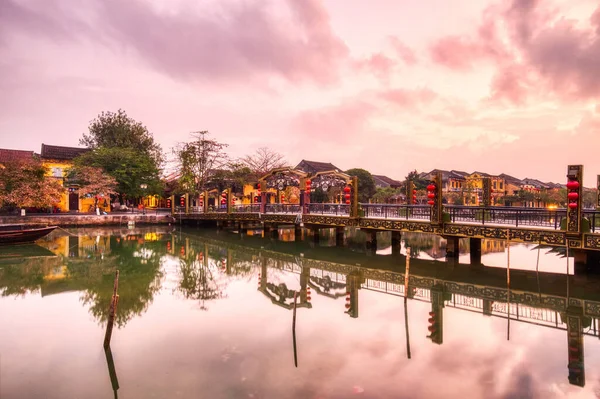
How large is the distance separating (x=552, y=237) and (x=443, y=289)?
404cm

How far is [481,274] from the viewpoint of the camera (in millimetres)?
14320

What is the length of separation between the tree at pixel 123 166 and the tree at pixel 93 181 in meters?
0.88

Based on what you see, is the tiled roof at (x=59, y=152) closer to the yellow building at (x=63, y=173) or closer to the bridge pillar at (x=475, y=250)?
the yellow building at (x=63, y=173)

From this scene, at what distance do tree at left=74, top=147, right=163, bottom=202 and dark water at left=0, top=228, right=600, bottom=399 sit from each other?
20015mm

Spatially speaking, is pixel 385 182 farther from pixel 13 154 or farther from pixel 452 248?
pixel 13 154

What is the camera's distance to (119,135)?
41688 mm

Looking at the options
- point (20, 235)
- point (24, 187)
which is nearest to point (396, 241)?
point (20, 235)

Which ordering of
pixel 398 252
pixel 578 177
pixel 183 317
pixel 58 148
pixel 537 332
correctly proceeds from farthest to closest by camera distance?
pixel 58 148, pixel 398 252, pixel 578 177, pixel 183 317, pixel 537 332

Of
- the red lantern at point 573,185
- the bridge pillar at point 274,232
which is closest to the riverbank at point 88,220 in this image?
the bridge pillar at point 274,232

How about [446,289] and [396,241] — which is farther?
[396,241]

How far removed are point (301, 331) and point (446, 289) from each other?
598 cm

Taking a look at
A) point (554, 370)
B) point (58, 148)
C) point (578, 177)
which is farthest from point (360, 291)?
point (58, 148)

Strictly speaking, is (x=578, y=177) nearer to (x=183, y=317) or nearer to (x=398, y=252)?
(x=398, y=252)

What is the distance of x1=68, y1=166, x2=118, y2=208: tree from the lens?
3306 centimetres
